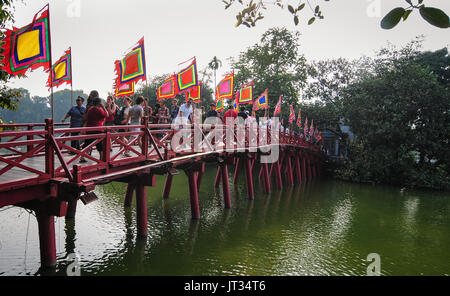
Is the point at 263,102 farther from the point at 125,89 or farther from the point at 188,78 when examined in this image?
the point at 125,89

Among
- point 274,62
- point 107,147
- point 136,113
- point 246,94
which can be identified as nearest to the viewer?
point 107,147

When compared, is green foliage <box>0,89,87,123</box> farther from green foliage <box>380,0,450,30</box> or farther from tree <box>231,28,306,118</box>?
green foliage <box>380,0,450,30</box>

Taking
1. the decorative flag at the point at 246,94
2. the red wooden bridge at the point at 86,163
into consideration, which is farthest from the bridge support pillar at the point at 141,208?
the decorative flag at the point at 246,94

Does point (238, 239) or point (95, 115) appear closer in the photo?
point (95, 115)

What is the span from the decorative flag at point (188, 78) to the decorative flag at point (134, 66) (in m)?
3.11

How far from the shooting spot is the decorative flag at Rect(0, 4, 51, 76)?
7156 mm

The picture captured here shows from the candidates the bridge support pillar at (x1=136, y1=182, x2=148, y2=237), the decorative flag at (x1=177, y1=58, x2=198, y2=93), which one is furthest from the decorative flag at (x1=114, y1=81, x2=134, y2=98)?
the decorative flag at (x1=177, y1=58, x2=198, y2=93)

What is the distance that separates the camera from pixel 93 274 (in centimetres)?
834

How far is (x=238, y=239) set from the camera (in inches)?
453

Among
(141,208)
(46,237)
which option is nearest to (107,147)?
(46,237)

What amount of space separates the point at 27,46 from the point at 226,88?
10.6 metres
